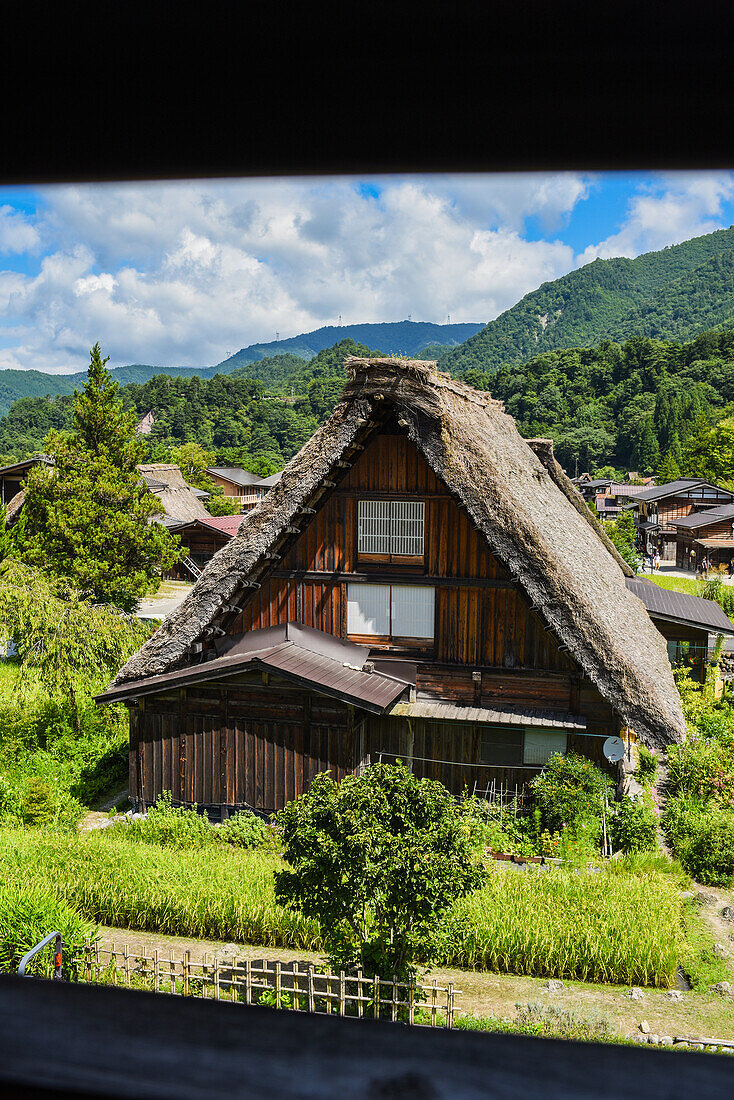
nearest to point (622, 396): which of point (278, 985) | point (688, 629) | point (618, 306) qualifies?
point (688, 629)

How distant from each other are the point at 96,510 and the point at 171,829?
547 inches

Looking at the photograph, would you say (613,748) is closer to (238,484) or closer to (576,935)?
(576,935)

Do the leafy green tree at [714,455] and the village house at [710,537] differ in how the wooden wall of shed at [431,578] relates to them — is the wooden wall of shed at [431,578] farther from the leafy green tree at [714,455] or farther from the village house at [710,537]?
the leafy green tree at [714,455]

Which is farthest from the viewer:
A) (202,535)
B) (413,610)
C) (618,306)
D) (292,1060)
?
(618,306)

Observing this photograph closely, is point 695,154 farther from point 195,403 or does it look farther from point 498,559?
point 195,403

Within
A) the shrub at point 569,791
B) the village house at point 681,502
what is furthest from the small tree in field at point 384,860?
the village house at point 681,502

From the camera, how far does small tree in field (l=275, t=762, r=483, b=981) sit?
213 inches

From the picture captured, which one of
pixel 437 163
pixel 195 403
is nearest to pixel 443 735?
pixel 437 163

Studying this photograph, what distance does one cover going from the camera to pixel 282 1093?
72 centimetres

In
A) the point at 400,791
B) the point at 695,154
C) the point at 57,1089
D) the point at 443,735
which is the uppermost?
the point at 695,154

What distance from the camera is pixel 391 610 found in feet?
35.6

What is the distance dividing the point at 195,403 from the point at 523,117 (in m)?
94.4

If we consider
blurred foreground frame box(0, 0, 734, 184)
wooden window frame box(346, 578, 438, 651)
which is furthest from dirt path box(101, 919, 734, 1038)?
blurred foreground frame box(0, 0, 734, 184)

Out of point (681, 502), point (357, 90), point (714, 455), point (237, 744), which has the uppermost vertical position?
point (714, 455)
